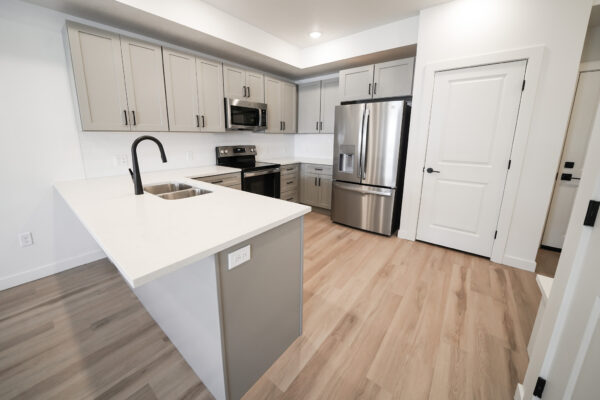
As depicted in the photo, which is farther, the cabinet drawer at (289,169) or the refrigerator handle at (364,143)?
the cabinet drawer at (289,169)

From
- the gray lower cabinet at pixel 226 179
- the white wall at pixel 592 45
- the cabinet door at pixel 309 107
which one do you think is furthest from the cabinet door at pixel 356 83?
the white wall at pixel 592 45

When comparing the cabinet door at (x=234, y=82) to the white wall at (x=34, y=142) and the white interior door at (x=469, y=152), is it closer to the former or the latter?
the white wall at (x=34, y=142)

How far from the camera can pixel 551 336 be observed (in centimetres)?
100

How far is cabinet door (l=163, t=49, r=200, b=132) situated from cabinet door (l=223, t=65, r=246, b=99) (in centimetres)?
44

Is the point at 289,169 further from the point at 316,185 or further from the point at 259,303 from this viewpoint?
the point at 259,303

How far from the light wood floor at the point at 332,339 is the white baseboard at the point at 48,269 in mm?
101

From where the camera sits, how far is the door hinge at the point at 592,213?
2.81ft

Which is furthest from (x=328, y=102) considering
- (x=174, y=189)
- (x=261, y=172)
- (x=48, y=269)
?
(x=48, y=269)

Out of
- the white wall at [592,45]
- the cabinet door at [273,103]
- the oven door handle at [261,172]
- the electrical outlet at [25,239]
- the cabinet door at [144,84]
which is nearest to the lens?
the electrical outlet at [25,239]

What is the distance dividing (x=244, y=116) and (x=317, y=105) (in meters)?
1.51

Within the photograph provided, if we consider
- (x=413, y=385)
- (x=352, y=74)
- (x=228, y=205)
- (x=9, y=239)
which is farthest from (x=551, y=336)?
(x=9, y=239)

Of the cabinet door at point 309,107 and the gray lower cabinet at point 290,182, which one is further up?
the cabinet door at point 309,107

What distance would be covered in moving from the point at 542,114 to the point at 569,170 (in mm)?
1148

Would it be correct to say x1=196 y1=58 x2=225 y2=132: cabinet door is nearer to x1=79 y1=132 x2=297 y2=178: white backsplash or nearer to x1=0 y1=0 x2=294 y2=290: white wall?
x1=79 y1=132 x2=297 y2=178: white backsplash
